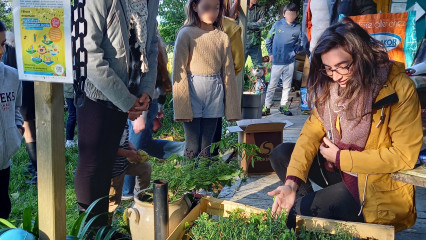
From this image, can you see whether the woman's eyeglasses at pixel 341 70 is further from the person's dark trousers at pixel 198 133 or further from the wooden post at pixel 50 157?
the person's dark trousers at pixel 198 133

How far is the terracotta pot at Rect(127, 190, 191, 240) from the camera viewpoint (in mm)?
1910

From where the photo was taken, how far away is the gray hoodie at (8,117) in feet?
8.66

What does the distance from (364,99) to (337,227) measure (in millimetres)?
695

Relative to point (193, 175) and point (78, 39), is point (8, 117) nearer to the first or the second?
point (78, 39)

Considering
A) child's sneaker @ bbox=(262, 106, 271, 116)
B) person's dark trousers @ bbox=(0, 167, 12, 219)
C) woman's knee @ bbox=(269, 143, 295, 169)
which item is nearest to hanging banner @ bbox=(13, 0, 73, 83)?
person's dark trousers @ bbox=(0, 167, 12, 219)

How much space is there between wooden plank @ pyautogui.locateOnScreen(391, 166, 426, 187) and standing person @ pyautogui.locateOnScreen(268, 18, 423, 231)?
47mm

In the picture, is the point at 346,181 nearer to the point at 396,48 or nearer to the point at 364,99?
the point at 364,99

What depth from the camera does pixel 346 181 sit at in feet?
7.75

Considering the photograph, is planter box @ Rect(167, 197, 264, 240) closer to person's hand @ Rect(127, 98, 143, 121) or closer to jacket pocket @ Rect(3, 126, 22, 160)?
person's hand @ Rect(127, 98, 143, 121)

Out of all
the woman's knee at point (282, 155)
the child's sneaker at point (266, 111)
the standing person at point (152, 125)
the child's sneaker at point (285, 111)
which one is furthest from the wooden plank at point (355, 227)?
the child's sneaker at point (266, 111)

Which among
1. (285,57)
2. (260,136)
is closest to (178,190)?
(260,136)

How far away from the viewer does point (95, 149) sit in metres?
2.22

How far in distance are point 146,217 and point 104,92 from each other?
69 centimetres

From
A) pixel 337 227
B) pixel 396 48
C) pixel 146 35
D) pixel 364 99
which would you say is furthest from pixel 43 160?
pixel 396 48
